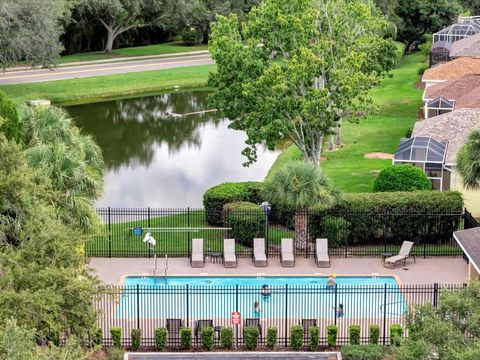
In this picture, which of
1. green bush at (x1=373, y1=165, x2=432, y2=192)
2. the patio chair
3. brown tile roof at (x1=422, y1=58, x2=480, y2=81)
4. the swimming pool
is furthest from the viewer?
brown tile roof at (x1=422, y1=58, x2=480, y2=81)

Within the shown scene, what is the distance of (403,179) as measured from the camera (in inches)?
1567

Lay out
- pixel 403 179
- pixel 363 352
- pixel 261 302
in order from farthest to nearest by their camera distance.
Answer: pixel 403 179 < pixel 261 302 < pixel 363 352

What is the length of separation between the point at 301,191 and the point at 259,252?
2.64 m

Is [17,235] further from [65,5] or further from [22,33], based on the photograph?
[65,5]

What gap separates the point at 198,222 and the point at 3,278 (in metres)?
17.0

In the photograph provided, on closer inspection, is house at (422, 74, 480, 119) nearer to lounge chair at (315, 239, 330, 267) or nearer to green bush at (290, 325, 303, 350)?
lounge chair at (315, 239, 330, 267)

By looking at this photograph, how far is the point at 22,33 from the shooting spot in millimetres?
67750

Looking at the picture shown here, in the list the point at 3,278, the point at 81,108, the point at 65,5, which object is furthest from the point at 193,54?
the point at 3,278

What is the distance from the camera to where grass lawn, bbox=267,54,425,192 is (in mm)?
48125

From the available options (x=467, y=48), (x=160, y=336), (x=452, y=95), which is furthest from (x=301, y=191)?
(x=467, y=48)

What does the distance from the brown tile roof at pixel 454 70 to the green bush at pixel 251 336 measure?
38.2 m

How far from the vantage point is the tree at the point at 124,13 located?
89.1 meters

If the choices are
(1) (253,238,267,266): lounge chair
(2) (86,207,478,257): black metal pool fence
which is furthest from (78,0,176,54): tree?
(1) (253,238,267,266): lounge chair

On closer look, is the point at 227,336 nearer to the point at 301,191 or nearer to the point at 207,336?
→ the point at 207,336
